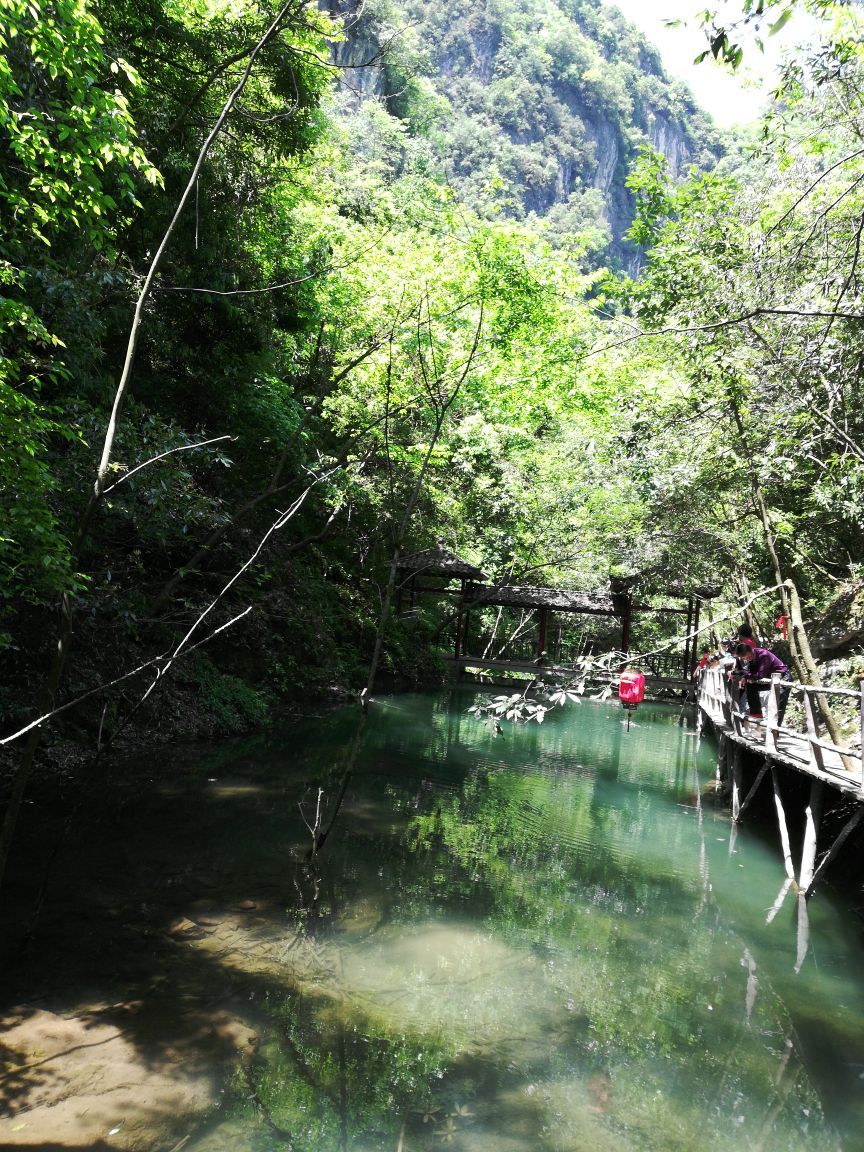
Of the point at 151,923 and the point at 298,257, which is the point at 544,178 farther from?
the point at 151,923

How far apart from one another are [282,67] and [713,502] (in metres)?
9.98

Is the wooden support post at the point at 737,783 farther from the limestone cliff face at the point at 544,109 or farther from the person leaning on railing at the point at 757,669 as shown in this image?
the limestone cliff face at the point at 544,109

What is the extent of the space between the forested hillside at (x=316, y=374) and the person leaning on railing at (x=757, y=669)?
6.90ft

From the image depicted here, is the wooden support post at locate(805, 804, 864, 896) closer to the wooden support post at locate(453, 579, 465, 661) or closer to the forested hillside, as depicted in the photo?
the forested hillside

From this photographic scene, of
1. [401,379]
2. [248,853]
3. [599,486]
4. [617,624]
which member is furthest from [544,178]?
[248,853]

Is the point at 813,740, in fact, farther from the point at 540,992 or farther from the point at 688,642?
the point at 688,642

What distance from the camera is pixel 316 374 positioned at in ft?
45.8

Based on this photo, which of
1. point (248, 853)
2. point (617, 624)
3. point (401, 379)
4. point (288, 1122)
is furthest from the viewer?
point (617, 624)

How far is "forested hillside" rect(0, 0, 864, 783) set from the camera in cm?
455

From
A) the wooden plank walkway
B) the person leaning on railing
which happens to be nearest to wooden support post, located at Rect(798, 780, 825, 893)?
the person leaning on railing

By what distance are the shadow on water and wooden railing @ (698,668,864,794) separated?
1315mm

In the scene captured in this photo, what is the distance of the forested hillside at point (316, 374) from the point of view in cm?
455

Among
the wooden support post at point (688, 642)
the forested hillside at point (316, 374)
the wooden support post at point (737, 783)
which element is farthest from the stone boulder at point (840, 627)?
the wooden support post at point (688, 642)

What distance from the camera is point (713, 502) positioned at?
14.4 metres
